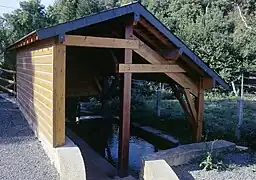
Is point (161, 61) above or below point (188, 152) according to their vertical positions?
above

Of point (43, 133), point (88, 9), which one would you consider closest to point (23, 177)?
point (43, 133)

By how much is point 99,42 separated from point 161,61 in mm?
1680

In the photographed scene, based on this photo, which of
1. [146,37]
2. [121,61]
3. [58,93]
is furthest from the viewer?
[146,37]

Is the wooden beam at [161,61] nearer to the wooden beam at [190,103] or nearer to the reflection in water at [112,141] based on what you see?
the wooden beam at [190,103]

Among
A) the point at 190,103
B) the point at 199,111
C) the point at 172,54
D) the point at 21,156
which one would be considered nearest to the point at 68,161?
the point at 21,156

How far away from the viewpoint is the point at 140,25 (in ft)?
19.7

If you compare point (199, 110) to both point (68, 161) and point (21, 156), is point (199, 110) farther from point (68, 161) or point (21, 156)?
point (21, 156)

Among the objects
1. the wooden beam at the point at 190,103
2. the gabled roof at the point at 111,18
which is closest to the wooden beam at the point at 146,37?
the gabled roof at the point at 111,18

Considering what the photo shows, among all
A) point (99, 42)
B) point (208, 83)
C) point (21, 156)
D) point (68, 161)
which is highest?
point (99, 42)

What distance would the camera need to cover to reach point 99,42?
5527 mm

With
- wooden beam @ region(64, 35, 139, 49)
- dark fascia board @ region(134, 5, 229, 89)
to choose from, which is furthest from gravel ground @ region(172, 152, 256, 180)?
wooden beam @ region(64, 35, 139, 49)

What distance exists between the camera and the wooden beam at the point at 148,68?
5.95 meters

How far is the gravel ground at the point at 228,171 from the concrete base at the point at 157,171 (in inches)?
17.5

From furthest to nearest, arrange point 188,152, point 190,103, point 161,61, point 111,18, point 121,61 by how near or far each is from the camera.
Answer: point 190,103
point 161,61
point 121,61
point 188,152
point 111,18
